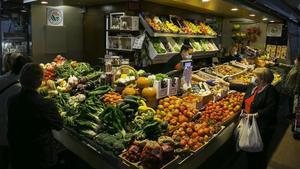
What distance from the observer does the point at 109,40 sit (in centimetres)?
656

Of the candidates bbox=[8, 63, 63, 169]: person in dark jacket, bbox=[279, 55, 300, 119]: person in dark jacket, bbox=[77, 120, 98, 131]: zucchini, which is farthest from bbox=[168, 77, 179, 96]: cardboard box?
bbox=[279, 55, 300, 119]: person in dark jacket

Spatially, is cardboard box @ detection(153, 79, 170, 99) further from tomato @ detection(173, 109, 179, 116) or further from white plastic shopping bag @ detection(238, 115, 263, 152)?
white plastic shopping bag @ detection(238, 115, 263, 152)

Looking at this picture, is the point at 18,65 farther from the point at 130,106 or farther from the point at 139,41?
the point at 139,41

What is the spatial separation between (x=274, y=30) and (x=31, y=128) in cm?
1170

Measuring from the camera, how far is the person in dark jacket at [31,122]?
7.27ft

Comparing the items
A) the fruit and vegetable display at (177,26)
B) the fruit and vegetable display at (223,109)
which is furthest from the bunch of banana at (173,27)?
the fruit and vegetable display at (223,109)

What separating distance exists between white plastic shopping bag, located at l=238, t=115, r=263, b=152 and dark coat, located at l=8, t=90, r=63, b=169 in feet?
7.36

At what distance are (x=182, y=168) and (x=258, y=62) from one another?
5864 mm

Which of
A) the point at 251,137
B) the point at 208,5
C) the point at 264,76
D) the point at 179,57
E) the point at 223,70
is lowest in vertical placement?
the point at 251,137

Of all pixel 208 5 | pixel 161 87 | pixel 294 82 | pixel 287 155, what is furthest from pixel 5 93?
pixel 294 82

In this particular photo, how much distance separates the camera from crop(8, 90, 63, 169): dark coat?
7.26 feet

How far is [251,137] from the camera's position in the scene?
341 cm

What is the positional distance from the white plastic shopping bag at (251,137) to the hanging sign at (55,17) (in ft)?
18.3

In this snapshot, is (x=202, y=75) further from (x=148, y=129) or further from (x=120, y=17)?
(x=148, y=129)
